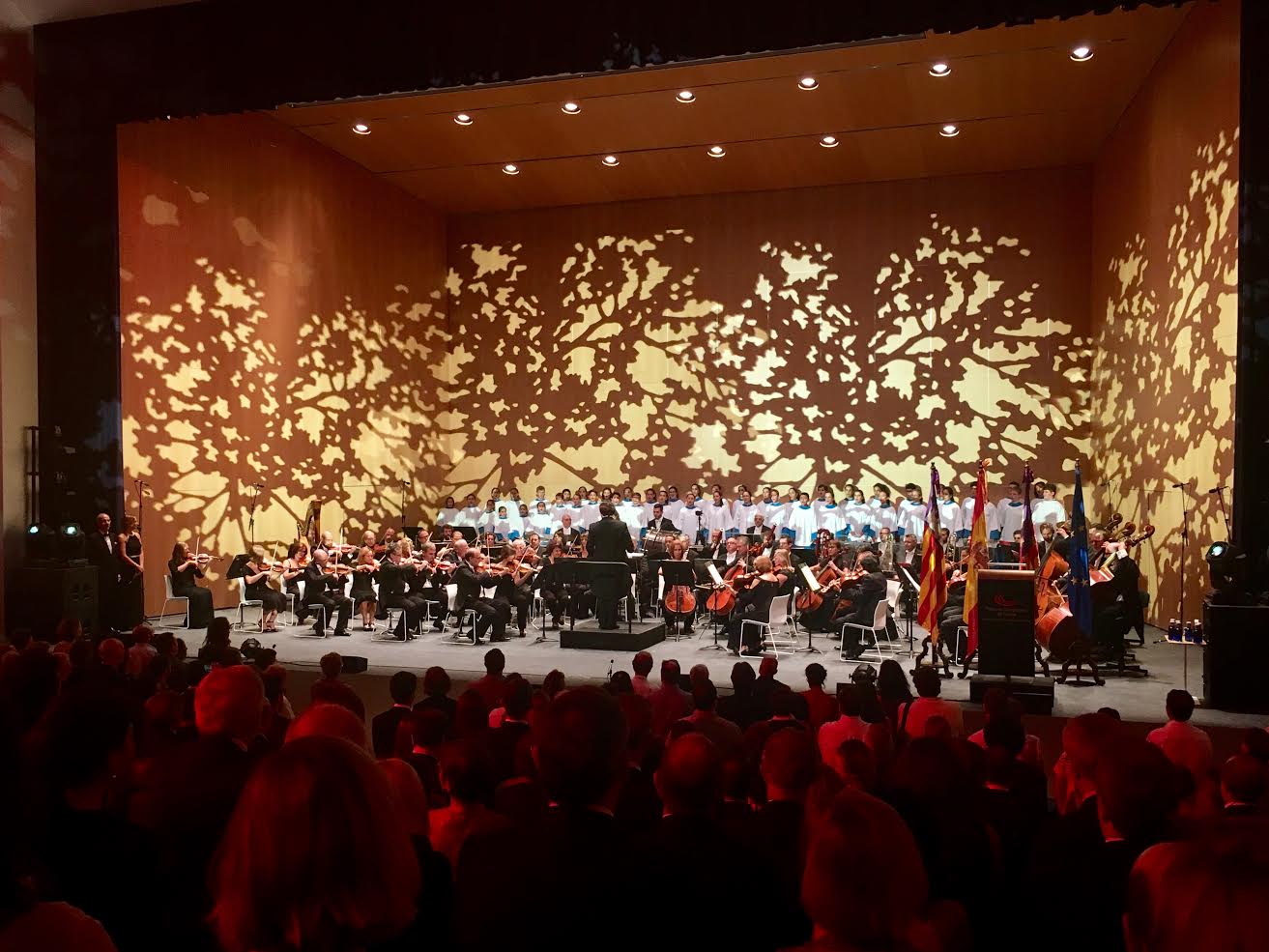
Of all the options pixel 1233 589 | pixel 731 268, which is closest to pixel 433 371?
pixel 731 268

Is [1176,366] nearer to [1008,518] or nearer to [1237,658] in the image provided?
[1008,518]

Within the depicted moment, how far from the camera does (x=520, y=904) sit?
1.91 m

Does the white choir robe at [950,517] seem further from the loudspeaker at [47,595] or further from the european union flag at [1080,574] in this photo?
the loudspeaker at [47,595]

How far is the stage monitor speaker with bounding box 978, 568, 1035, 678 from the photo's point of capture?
7.85 metres

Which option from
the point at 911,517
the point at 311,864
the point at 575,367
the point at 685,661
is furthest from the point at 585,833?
the point at 575,367

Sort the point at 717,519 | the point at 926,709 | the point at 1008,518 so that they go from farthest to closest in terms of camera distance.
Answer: the point at 717,519 < the point at 1008,518 < the point at 926,709

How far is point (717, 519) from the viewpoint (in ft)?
57.5

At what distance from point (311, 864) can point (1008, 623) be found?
733 cm

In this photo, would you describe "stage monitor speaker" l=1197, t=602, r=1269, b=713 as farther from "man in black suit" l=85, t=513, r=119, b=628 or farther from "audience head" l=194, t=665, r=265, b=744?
"man in black suit" l=85, t=513, r=119, b=628

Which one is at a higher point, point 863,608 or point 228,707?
point 228,707

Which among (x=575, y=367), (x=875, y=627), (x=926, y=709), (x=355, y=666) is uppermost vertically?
(x=575, y=367)

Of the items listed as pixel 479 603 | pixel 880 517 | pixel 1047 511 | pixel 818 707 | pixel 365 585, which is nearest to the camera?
pixel 818 707

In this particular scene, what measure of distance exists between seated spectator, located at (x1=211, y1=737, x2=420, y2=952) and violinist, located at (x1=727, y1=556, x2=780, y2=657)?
9380mm

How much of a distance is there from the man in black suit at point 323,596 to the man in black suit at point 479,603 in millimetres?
1395
